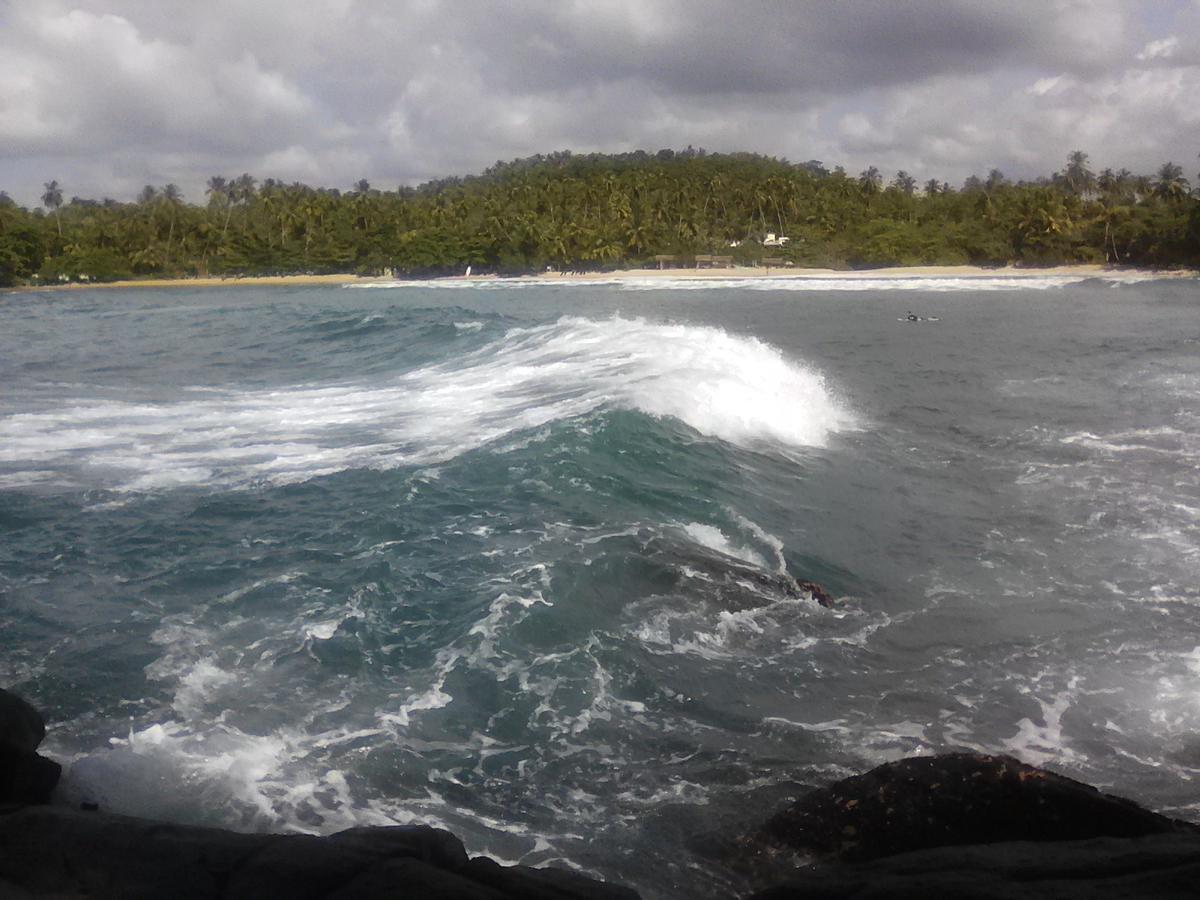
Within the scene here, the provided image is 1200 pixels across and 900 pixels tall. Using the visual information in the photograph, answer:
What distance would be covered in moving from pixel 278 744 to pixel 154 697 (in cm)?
127

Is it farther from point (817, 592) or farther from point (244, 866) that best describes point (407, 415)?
point (244, 866)

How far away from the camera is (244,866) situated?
3979mm

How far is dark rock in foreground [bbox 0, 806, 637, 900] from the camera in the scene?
3.79m

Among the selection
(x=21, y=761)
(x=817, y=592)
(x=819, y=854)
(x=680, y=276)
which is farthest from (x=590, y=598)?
(x=680, y=276)

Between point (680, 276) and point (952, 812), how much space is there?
86.1 m

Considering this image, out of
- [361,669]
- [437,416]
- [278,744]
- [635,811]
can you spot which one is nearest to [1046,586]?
[635,811]

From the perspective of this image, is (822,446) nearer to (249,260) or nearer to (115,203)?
(249,260)

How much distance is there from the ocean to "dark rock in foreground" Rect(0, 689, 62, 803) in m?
0.35

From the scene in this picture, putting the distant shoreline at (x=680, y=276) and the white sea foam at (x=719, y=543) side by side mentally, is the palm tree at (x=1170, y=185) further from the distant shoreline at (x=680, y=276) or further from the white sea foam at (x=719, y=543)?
the white sea foam at (x=719, y=543)

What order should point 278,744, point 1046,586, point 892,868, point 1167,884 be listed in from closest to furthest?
point 1167,884
point 892,868
point 278,744
point 1046,586

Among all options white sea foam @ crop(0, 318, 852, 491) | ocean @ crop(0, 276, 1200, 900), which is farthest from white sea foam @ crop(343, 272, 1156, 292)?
ocean @ crop(0, 276, 1200, 900)

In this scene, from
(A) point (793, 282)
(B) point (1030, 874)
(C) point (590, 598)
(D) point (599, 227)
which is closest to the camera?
(B) point (1030, 874)

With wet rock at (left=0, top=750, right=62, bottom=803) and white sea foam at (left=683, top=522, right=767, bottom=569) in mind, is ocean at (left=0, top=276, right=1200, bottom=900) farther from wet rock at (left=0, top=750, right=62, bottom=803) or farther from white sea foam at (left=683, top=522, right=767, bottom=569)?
wet rock at (left=0, top=750, right=62, bottom=803)

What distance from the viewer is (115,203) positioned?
132250 millimetres
